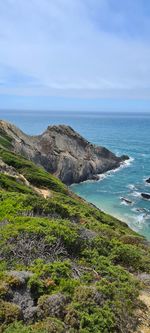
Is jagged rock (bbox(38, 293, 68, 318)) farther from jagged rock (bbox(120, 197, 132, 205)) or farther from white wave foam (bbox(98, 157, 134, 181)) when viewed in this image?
white wave foam (bbox(98, 157, 134, 181))

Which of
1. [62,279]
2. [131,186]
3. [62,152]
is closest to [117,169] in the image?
[62,152]

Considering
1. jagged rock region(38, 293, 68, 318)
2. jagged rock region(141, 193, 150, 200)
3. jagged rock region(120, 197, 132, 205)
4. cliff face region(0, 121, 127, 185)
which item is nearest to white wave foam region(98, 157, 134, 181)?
cliff face region(0, 121, 127, 185)

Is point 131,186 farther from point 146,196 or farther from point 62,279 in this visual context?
point 62,279

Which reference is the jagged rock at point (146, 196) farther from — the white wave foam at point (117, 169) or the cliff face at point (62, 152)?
the cliff face at point (62, 152)

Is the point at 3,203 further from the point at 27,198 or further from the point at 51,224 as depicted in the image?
the point at 51,224

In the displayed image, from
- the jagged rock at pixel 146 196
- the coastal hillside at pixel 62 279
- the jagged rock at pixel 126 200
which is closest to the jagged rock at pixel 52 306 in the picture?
the coastal hillside at pixel 62 279

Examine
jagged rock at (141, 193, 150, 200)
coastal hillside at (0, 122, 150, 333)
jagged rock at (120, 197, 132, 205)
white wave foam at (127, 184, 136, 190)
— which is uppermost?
coastal hillside at (0, 122, 150, 333)
